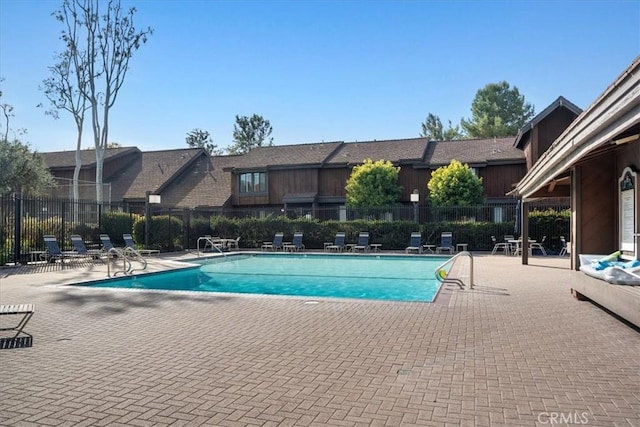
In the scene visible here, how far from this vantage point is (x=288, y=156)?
34.2m

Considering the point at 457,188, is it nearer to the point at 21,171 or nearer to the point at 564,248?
the point at 564,248

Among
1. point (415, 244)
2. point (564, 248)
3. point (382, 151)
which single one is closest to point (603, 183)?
point (564, 248)

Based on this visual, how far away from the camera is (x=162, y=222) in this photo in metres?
22.5

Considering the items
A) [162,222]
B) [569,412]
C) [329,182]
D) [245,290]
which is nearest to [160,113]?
[162,222]

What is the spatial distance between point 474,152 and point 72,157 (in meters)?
31.5

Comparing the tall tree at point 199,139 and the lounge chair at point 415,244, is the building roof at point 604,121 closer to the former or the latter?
the lounge chair at point 415,244

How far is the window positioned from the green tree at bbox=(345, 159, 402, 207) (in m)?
7.66

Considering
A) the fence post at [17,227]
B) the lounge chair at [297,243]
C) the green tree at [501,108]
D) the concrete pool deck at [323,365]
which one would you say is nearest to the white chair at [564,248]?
the lounge chair at [297,243]

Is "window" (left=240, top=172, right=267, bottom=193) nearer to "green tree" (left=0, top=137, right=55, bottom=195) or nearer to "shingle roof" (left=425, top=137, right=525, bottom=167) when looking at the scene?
"shingle roof" (left=425, top=137, right=525, bottom=167)

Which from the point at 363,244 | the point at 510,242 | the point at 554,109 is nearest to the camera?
the point at 510,242

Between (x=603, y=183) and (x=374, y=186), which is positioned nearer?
(x=603, y=183)

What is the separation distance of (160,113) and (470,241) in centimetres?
1765

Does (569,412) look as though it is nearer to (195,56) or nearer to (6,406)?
(6,406)

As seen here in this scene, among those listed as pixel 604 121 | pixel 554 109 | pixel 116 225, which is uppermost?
pixel 554 109
